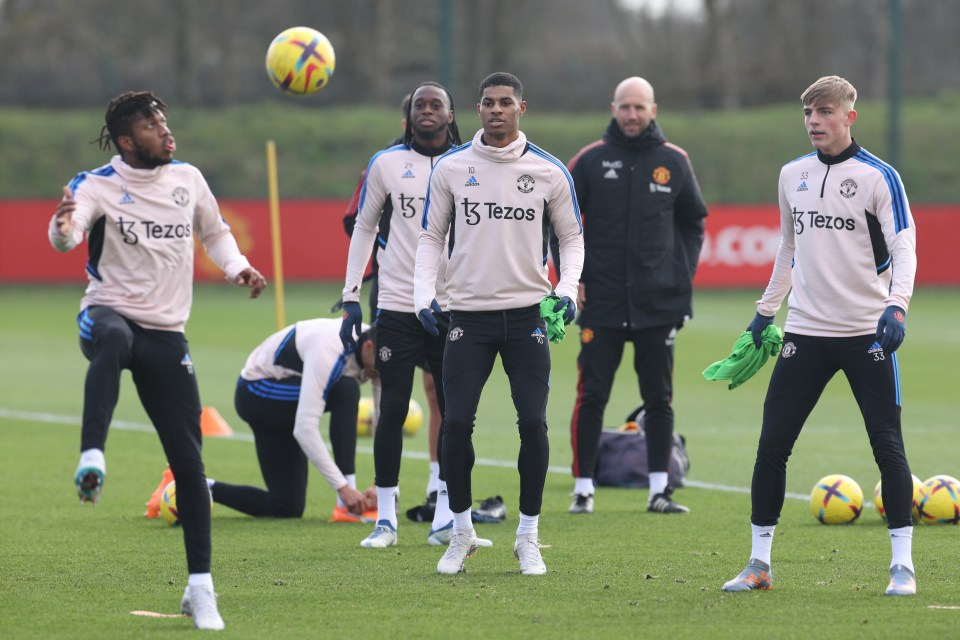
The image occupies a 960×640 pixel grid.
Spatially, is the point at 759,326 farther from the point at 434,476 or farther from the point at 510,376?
the point at 434,476

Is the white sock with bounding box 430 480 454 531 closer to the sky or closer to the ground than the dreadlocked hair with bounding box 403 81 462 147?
closer to the ground

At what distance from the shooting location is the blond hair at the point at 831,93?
664 cm

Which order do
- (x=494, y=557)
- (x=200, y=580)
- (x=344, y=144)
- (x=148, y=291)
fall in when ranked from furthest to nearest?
1. (x=344, y=144)
2. (x=494, y=557)
3. (x=148, y=291)
4. (x=200, y=580)

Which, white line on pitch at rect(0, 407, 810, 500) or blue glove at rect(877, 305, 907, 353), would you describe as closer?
blue glove at rect(877, 305, 907, 353)

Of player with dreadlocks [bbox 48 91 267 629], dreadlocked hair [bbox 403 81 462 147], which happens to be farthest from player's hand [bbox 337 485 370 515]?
player with dreadlocks [bbox 48 91 267 629]

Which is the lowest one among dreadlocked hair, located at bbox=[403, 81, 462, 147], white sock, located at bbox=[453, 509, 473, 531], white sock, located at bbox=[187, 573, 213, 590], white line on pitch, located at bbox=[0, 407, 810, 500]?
white line on pitch, located at bbox=[0, 407, 810, 500]

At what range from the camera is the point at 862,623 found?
6.07 meters

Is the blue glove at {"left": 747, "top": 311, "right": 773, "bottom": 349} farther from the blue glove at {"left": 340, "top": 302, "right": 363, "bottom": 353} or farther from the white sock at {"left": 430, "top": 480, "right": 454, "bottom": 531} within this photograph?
the blue glove at {"left": 340, "top": 302, "right": 363, "bottom": 353}

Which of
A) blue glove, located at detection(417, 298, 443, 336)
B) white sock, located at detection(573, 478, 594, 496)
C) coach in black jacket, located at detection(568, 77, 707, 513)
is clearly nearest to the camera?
blue glove, located at detection(417, 298, 443, 336)

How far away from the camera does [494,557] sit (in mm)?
7719

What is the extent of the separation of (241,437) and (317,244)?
1923 centimetres

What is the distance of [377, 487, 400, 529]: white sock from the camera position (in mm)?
8188

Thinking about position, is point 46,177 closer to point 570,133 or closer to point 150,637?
point 570,133

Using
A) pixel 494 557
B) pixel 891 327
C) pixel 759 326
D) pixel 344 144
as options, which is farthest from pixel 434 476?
pixel 344 144
